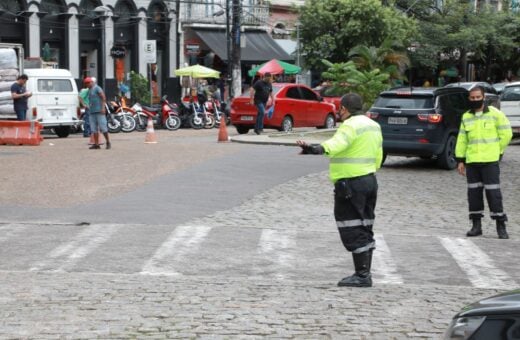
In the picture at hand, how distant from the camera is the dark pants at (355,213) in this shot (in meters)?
8.58

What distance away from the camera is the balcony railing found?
153ft

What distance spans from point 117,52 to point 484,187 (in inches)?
1257

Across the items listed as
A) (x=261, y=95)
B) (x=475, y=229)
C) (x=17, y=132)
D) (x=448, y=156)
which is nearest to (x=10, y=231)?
(x=475, y=229)

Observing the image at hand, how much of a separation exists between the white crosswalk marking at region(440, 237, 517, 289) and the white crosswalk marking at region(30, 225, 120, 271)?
374 centimetres

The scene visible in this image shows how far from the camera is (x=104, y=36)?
140 ft

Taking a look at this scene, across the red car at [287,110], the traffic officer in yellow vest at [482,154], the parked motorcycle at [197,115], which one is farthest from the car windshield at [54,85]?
the traffic officer in yellow vest at [482,154]

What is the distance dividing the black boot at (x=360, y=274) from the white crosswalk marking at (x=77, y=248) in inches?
103

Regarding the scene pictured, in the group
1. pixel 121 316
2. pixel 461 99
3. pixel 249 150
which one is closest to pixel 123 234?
pixel 121 316

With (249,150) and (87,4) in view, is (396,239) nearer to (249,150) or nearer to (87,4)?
(249,150)

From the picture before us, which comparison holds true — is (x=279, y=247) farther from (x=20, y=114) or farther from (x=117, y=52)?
(x=117, y=52)

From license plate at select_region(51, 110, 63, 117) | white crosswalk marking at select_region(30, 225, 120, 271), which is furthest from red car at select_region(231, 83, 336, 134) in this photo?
white crosswalk marking at select_region(30, 225, 120, 271)

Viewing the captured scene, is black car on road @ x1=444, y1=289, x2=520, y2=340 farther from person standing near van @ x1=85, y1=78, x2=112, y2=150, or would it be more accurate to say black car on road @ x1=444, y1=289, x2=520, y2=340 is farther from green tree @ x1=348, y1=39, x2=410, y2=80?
green tree @ x1=348, y1=39, x2=410, y2=80

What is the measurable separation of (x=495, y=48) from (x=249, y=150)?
33.1 m

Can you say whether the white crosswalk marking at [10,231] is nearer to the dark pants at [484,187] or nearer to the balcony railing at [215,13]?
the dark pants at [484,187]
